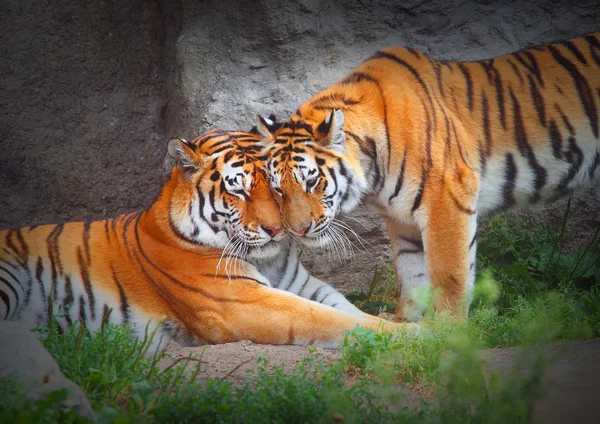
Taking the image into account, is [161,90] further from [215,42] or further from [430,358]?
[430,358]

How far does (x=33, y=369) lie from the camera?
8.98ft

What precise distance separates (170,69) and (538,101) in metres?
2.53

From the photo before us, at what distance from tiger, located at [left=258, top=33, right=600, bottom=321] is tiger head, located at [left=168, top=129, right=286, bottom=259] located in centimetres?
12

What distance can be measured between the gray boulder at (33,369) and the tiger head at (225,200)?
4.52 feet

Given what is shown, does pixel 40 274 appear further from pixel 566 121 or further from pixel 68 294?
pixel 566 121

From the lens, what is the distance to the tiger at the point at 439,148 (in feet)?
13.3

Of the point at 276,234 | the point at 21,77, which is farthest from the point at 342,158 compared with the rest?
the point at 21,77

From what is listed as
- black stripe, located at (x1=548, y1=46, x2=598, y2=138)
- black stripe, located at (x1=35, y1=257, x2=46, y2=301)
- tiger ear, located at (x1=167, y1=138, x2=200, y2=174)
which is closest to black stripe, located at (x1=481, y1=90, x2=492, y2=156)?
black stripe, located at (x1=548, y1=46, x2=598, y2=138)

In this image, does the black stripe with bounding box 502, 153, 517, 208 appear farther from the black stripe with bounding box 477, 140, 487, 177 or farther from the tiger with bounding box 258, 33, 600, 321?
the black stripe with bounding box 477, 140, 487, 177

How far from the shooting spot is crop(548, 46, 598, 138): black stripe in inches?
178

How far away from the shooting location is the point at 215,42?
5031 mm

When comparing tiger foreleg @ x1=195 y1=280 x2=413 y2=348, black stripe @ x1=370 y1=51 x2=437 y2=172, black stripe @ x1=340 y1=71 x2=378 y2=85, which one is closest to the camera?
tiger foreleg @ x1=195 y1=280 x2=413 y2=348

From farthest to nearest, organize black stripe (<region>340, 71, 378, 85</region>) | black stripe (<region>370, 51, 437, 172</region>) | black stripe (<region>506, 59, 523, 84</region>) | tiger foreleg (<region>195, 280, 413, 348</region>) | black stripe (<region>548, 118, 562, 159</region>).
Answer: black stripe (<region>506, 59, 523, 84</region>), black stripe (<region>548, 118, 562, 159</region>), black stripe (<region>340, 71, 378, 85</region>), black stripe (<region>370, 51, 437, 172</region>), tiger foreleg (<region>195, 280, 413, 348</region>)

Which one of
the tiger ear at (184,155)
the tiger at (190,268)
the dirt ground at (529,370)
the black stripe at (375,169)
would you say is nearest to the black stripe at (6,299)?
the tiger at (190,268)
